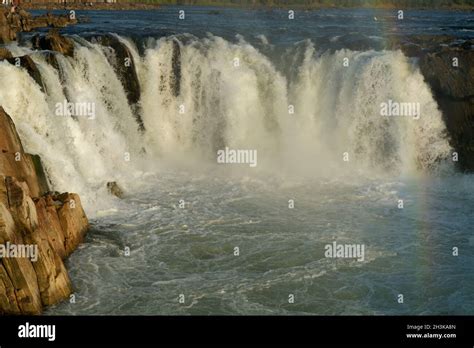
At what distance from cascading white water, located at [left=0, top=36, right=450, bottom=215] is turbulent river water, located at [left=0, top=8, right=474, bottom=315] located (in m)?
0.06

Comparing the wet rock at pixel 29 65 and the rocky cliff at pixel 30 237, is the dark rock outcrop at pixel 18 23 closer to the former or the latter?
the wet rock at pixel 29 65

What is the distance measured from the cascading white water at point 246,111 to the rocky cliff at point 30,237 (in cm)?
522

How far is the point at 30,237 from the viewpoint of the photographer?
14.4 m

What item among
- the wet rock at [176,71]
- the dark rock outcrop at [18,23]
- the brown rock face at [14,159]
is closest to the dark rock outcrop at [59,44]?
the wet rock at [176,71]

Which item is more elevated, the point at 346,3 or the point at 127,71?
the point at 346,3

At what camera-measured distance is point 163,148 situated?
2820 cm

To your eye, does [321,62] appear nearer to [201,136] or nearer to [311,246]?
[201,136]

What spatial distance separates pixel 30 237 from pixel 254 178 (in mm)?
11458

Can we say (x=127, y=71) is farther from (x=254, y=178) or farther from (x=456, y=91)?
(x=456, y=91)

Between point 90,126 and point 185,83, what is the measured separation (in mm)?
5603

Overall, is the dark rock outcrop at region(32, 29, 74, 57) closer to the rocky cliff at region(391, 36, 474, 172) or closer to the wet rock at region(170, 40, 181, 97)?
the wet rock at region(170, 40, 181, 97)
